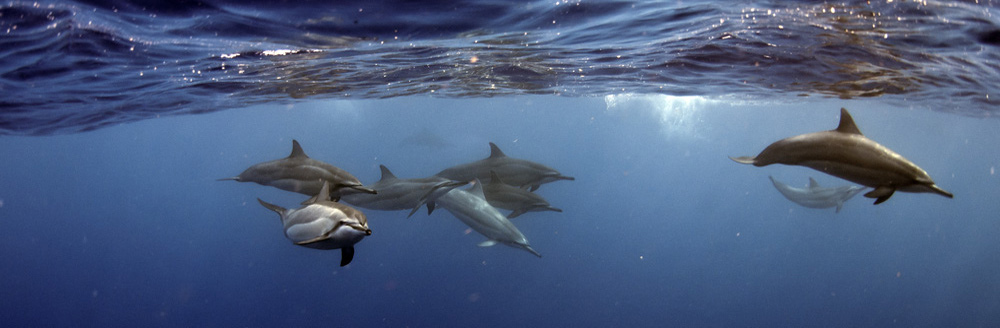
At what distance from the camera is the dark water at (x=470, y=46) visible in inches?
307

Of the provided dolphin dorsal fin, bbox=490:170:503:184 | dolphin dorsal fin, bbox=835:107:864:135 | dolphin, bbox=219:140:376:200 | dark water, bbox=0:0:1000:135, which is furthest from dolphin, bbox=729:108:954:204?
dolphin dorsal fin, bbox=490:170:503:184

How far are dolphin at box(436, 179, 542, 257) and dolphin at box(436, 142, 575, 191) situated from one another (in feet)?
1.51

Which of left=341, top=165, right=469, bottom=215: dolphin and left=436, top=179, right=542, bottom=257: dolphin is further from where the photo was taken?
left=436, top=179, right=542, bottom=257: dolphin

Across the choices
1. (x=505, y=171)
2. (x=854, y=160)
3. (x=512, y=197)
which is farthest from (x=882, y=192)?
(x=505, y=171)

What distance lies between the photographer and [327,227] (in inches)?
148

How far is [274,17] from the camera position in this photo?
25.8ft

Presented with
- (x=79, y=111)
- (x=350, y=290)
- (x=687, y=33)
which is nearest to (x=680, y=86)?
(x=687, y=33)

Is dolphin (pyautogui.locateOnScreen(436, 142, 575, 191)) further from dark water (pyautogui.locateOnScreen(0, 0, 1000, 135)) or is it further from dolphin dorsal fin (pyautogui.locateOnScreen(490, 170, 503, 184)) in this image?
dark water (pyautogui.locateOnScreen(0, 0, 1000, 135))

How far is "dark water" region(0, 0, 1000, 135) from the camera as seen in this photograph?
25.6ft

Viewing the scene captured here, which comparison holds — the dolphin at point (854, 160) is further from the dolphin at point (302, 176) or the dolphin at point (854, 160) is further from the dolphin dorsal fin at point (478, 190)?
the dolphin dorsal fin at point (478, 190)

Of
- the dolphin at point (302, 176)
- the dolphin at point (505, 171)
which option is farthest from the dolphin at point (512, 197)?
the dolphin at point (302, 176)

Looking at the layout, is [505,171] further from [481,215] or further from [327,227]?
[327,227]

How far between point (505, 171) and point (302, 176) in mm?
4185

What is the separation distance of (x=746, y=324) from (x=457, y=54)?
3086cm
